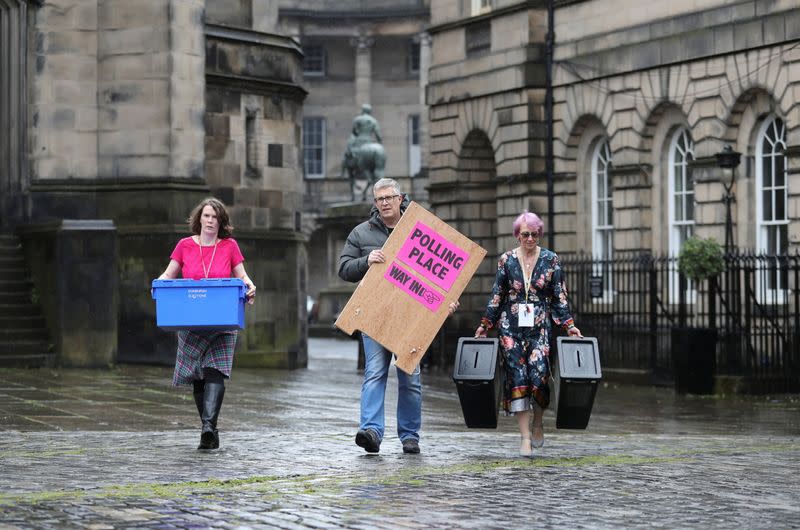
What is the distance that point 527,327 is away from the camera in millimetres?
12570

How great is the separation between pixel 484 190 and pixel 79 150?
14.1 m

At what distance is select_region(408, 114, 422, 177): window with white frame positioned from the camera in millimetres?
77562

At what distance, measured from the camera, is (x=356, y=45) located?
78250mm

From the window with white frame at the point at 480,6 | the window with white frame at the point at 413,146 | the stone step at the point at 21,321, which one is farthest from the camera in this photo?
the window with white frame at the point at 413,146

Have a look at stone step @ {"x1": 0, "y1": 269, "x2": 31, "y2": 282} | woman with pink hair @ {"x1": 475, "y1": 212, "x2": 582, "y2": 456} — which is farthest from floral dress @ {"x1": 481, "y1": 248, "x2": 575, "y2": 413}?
stone step @ {"x1": 0, "y1": 269, "x2": 31, "y2": 282}

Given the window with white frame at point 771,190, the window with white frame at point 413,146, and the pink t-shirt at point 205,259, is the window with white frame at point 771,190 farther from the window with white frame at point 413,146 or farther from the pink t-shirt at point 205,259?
the window with white frame at point 413,146

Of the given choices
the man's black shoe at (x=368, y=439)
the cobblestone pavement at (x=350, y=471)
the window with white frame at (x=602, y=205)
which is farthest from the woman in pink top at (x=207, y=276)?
the window with white frame at (x=602, y=205)

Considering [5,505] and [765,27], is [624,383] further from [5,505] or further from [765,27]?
[5,505]

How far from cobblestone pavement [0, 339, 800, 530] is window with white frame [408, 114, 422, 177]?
194ft

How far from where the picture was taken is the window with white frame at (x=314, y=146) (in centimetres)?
7869

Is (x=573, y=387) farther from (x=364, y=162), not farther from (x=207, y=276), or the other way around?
(x=364, y=162)

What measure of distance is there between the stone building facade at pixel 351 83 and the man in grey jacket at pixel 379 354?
206 ft

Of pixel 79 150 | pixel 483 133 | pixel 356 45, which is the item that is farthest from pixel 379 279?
pixel 356 45

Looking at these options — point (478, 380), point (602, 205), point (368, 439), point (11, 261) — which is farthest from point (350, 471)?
point (602, 205)
